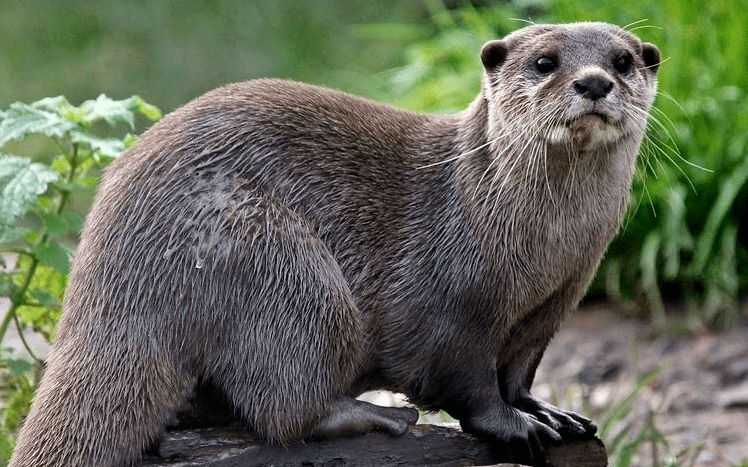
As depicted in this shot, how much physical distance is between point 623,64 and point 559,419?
46.1 inches

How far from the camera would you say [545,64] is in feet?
11.8

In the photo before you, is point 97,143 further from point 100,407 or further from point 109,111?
point 100,407

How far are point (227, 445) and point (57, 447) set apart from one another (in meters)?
0.50

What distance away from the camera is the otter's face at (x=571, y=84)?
3410mm

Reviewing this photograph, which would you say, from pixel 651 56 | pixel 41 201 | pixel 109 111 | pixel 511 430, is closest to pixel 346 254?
pixel 511 430

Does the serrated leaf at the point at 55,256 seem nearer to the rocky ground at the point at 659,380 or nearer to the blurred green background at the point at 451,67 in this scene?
the rocky ground at the point at 659,380

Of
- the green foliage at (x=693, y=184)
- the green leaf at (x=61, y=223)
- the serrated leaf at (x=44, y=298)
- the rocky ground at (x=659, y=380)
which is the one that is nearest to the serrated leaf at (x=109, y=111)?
the green leaf at (x=61, y=223)

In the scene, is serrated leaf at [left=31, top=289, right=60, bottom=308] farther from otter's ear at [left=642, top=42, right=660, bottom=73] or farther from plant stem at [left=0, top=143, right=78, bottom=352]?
otter's ear at [left=642, top=42, right=660, bottom=73]

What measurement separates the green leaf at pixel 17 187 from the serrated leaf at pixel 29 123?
9 cm

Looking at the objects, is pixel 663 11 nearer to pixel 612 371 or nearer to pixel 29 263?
pixel 612 371

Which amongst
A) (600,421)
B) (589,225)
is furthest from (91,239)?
(600,421)

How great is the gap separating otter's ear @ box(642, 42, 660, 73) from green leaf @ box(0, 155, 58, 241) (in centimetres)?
195

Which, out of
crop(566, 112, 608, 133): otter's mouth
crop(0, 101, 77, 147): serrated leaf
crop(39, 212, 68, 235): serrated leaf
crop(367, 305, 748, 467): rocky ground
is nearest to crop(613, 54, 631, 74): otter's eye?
crop(566, 112, 608, 133): otter's mouth

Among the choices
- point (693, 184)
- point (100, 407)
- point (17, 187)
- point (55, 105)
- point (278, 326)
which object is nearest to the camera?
point (100, 407)
